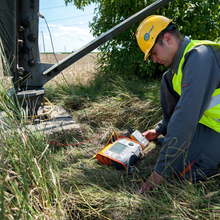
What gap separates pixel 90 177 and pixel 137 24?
12.2 ft

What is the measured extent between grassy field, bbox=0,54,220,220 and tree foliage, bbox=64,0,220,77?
32.7 inches

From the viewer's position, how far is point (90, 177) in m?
1.98

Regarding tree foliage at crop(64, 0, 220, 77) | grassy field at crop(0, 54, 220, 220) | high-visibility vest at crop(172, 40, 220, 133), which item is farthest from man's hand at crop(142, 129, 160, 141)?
tree foliage at crop(64, 0, 220, 77)

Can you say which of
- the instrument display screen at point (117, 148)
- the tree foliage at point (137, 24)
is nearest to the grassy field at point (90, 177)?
the instrument display screen at point (117, 148)

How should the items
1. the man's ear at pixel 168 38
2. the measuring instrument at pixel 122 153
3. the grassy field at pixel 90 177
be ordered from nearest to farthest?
1. the grassy field at pixel 90 177
2. the man's ear at pixel 168 38
3. the measuring instrument at pixel 122 153

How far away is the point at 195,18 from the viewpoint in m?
4.21

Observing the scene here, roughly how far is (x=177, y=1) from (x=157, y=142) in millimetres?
3374

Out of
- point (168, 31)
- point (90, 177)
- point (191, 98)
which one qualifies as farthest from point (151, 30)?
point (90, 177)

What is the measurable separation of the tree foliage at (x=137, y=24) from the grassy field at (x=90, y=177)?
2.72ft

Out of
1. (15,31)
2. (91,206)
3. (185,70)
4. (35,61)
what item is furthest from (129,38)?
(91,206)

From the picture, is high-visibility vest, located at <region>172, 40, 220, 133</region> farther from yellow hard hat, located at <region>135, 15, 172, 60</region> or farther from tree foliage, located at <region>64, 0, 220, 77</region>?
tree foliage, located at <region>64, 0, 220, 77</region>

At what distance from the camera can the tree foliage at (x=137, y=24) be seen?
14.1 ft

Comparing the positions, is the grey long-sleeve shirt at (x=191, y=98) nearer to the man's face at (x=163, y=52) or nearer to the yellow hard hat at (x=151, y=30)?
the man's face at (x=163, y=52)

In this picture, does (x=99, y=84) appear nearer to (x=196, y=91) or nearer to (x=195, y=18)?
(x=195, y=18)
